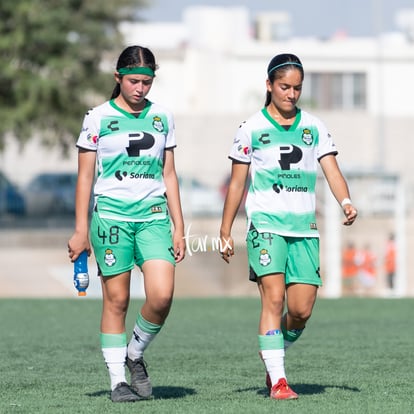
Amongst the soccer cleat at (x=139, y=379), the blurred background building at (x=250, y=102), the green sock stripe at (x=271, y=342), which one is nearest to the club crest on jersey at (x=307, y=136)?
the green sock stripe at (x=271, y=342)

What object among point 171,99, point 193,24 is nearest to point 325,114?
point 171,99

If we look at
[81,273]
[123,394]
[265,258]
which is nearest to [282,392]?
[265,258]

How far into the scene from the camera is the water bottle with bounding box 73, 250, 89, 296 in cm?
776

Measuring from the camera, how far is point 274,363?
7.80m

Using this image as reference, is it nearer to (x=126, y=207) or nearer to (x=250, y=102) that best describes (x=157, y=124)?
(x=126, y=207)

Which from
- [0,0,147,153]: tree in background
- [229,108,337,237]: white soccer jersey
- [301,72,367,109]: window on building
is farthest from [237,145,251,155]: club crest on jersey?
[301,72,367,109]: window on building

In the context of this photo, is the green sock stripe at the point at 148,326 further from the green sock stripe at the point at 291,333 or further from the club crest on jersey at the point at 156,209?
the green sock stripe at the point at 291,333

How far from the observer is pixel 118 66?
7.84m

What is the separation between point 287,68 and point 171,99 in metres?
61.7

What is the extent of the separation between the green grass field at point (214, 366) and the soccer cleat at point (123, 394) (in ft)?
0.30

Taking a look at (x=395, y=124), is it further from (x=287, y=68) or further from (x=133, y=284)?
(x=287, y=68)

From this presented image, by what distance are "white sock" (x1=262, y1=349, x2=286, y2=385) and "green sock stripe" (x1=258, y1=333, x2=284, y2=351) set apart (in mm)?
22

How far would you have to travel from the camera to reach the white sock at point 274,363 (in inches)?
307

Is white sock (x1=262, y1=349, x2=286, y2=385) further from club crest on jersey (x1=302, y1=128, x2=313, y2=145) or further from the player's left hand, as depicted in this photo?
club crest on jersey (x1=302, y1=128, x2=313, y2=145)
